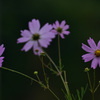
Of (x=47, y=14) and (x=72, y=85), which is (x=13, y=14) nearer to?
(x=47, y=14)

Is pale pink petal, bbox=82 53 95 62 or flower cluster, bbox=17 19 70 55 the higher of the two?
flower cluster, bbox=17 19 70 55

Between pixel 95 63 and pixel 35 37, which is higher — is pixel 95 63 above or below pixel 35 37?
below

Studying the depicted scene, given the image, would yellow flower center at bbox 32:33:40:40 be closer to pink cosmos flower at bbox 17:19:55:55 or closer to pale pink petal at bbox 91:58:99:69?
pink cosmos flower at bbox 17:19:55:55

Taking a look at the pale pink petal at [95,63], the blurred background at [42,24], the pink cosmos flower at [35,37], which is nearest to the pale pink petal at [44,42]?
the pink cosmos flower at [35,37]

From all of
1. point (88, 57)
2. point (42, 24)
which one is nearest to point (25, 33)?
point (88, 57)

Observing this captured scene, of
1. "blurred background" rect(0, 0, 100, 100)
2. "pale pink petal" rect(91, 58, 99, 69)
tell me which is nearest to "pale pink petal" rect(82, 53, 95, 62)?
"pale pink petal" rect(91, 58, 99, 69)

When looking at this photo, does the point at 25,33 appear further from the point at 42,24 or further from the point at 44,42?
the point at 42,24

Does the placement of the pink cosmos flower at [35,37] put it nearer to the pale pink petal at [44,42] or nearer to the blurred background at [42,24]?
the pale pink petal at [44,42]

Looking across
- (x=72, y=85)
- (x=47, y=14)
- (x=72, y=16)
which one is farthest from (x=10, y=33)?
(x=72, y=85)
